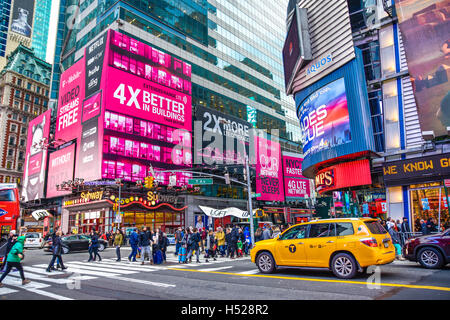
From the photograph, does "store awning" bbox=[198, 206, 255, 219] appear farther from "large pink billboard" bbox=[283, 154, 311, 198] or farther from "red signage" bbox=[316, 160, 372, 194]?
"large pink billboard" bbox=[283, 154, 311, 198]

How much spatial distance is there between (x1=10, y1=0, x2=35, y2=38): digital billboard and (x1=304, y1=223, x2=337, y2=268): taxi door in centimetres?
15922

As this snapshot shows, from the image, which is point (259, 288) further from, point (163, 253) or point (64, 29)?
point (64, 29)

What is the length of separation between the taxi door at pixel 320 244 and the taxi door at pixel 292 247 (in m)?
0.23

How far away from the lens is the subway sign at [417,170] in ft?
66.2

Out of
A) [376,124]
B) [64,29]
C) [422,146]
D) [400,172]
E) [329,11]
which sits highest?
[64,29]

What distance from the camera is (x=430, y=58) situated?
20.5 metres

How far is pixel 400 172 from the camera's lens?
21.9 m

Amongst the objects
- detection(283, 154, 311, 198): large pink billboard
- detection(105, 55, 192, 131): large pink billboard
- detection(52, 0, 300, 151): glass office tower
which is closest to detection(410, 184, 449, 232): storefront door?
detection(105, 55, 192, 131): large pink billboard

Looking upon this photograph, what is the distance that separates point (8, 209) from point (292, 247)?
43.7ft

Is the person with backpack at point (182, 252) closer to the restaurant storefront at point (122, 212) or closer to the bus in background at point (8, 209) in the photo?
the bus in background at point (8, 209)

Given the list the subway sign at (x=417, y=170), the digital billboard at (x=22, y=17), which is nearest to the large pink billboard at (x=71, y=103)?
the subway sign at (x=417, y=170)

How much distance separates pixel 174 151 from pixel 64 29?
39680 millimetres

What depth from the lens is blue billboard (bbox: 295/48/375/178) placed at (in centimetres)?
2441
